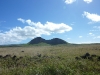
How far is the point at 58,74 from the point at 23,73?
2.05m

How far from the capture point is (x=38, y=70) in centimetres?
851

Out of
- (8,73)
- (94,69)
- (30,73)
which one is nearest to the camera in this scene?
(30,73)

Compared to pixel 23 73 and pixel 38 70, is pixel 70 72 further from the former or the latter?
pixel 23 73

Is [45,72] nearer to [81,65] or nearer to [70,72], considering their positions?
[70,72]

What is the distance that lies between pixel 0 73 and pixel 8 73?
48 cm

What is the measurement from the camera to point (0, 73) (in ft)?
28.6

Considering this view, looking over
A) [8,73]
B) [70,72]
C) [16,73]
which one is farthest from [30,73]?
[70,72]

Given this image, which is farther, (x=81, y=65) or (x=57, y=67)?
(x=81, y=65)

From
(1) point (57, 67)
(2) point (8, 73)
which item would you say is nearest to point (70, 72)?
(1) point (57, 67)

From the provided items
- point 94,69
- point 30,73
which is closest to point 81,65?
point 94,69

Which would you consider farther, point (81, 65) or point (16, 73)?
point (81, 65)

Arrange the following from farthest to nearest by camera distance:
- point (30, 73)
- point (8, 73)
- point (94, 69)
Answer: point (94, 69), point (8, 73), point (30, 73)

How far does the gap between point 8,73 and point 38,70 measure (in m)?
1.90

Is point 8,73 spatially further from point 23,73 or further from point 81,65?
point 81,65
